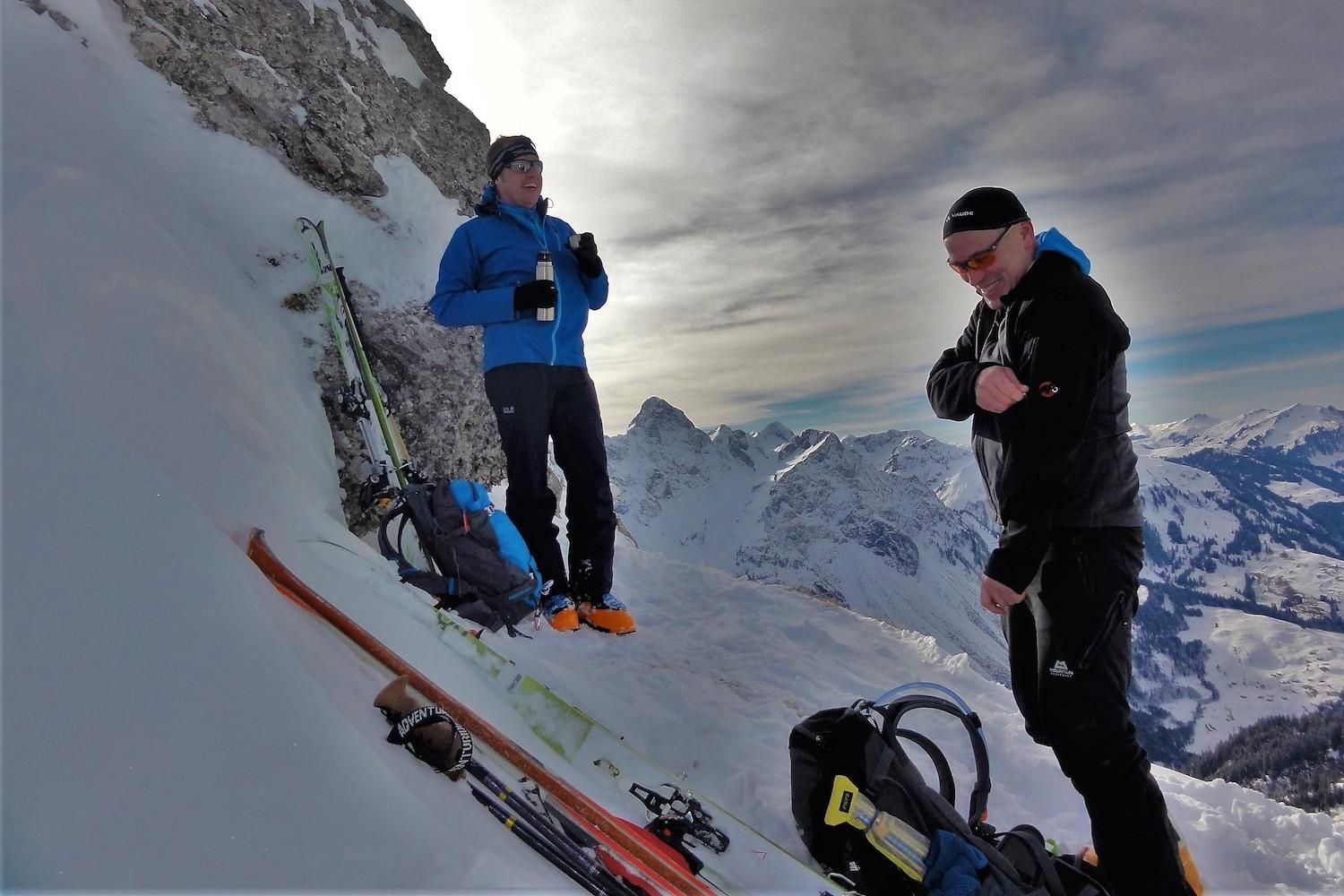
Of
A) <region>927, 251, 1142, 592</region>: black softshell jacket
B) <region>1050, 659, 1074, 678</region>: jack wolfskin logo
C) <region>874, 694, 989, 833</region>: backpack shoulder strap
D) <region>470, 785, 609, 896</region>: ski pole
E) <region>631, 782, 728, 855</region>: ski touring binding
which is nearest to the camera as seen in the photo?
<region>470, 785, 609, 896</region>: ski pole

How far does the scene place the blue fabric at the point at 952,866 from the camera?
10.4 ft

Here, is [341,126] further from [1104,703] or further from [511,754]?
[1104,703]

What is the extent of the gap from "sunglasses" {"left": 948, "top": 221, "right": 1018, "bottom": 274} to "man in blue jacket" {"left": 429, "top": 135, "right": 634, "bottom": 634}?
10.5 ft

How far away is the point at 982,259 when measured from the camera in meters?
3.49

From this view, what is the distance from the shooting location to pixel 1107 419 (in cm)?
332

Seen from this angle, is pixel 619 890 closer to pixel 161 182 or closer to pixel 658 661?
pixel 658 661

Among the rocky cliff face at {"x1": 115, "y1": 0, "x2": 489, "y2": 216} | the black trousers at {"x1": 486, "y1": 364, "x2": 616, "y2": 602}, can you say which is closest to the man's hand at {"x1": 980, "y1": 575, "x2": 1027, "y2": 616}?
the black trousers at {"x1": 486, "y1": 364, "x2": 616, "y2": 602}

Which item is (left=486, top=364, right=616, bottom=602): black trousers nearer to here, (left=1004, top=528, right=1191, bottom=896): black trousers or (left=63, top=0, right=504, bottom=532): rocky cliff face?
(left=63, top=0, right=504, bottom=532): rocky cliff face

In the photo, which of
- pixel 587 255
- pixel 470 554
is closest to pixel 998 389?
pixel 587 255

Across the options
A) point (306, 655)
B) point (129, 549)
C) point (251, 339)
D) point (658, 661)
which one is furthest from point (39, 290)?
point (658, 661)

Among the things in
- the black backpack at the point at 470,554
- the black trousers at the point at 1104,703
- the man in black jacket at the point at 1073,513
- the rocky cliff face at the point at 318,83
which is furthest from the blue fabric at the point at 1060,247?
the rocky cliff face at the point at 318,83

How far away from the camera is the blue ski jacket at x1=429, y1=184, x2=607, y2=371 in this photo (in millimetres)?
5625

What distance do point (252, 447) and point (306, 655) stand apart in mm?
2411

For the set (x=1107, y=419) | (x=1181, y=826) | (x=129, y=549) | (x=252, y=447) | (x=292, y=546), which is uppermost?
(x=1107, y=419)
